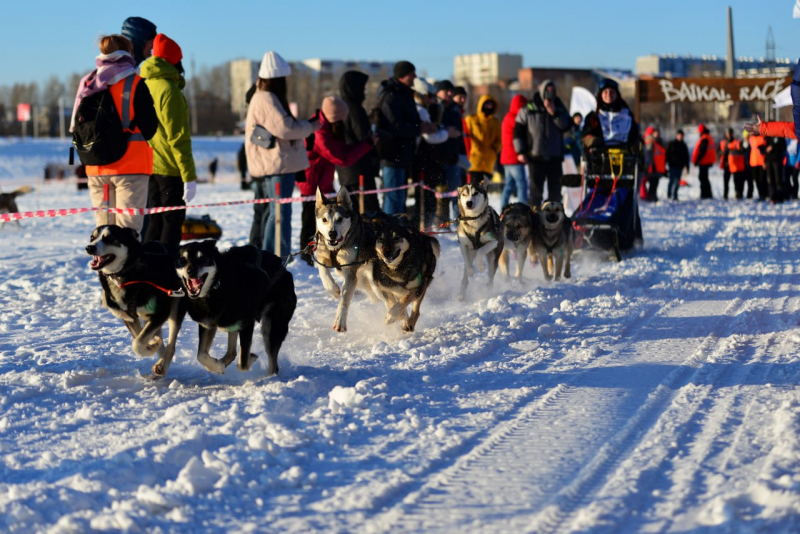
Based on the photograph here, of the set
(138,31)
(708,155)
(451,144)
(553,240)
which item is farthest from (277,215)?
(708,155)

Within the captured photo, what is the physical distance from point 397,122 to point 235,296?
4842 millimetres

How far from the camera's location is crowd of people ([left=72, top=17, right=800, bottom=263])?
589 centimetres

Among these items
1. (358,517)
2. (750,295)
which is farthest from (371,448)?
(750,295)

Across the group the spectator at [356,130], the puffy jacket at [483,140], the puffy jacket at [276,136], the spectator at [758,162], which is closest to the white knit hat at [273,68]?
the puffy jacket at [276,136]

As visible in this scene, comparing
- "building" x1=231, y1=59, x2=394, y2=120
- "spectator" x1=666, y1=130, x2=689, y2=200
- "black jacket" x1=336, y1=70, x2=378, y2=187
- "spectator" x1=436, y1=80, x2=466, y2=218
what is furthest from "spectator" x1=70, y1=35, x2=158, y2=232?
"building" x1=231, y1=59, x2=394, y2=120

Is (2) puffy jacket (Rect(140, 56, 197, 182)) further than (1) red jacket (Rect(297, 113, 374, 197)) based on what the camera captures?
No

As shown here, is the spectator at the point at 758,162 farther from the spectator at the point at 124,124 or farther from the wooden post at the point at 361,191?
the spectator at the point at 124,124

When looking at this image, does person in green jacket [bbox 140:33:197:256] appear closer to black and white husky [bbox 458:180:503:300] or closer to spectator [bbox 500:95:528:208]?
black and white husky [bbox 458:180:503:300]

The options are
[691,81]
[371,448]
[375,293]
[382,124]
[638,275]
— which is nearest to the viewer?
[371,448]

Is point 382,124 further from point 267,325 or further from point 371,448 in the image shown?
point 371,448

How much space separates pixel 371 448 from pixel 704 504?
3.94 feet

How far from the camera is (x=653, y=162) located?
20.1 metres

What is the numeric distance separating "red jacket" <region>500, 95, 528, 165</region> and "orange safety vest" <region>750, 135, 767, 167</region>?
405 inches

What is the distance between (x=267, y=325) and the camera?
471 cm
